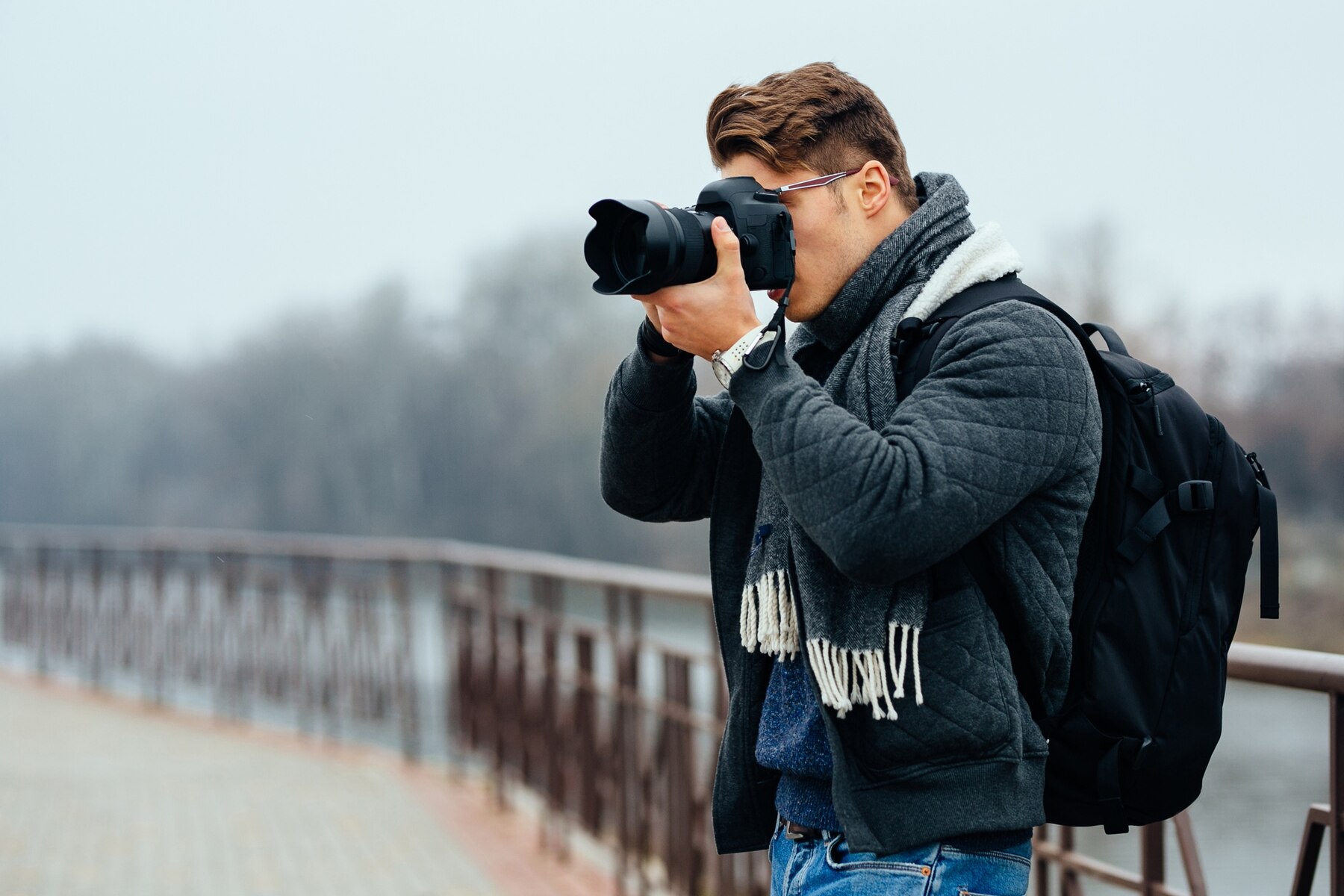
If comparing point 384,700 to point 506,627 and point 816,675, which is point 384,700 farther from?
point 816,675

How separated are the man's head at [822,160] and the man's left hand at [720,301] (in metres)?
0.10

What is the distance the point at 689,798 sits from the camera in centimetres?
366

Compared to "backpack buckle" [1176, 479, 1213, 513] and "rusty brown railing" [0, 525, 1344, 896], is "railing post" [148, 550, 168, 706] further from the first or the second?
"backpack buckle" [1176, 479, 1213, 513]

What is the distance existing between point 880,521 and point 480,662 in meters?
4.80

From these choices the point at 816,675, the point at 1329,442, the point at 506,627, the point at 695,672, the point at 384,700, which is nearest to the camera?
the point at 816,675

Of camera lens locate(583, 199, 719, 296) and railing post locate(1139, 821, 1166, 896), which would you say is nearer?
camera lens locate(583, 199, 719, 296)

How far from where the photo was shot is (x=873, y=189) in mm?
1506

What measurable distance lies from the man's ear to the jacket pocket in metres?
0.43

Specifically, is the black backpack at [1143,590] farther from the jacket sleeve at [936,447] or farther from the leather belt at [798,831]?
the leather belt at [798,831]

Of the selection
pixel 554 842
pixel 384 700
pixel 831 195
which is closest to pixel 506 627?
pixel 554 842

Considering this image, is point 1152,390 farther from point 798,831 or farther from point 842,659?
point 798,831

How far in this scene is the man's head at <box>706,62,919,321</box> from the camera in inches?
58.6

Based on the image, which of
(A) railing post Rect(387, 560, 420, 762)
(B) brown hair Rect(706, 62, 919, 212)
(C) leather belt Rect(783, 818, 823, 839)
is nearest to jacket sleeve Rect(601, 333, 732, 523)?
(B) brown hair Rect(706, 62, 919, 212)

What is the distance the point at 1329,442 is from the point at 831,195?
88.7 ft
